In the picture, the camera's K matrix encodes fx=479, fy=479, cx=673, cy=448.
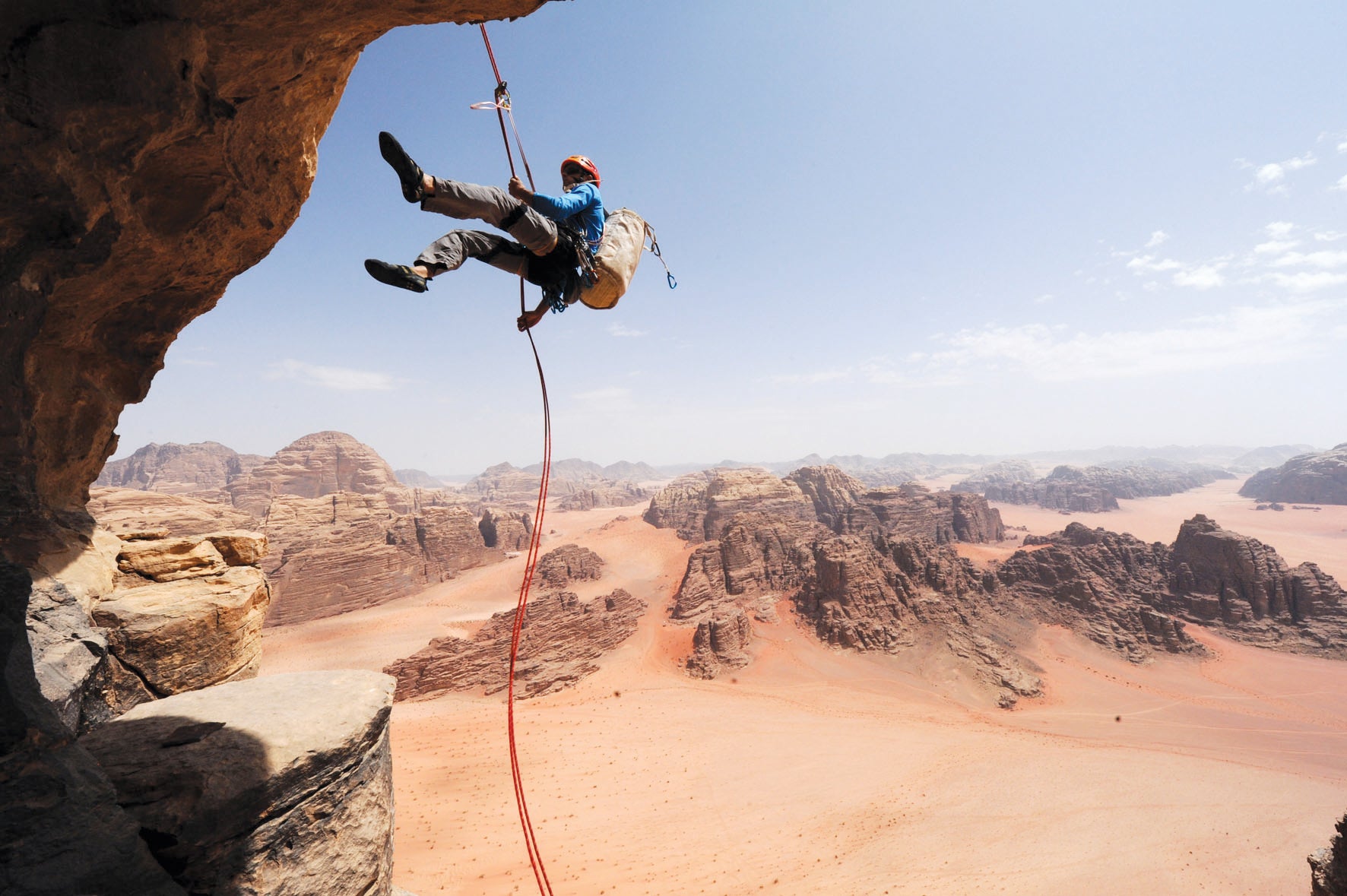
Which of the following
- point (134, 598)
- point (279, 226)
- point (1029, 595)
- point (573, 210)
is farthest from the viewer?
point (1029, 595)

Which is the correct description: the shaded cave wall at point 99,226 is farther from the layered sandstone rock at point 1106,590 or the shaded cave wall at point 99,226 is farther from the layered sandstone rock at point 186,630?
the layered sandstone rock at point 1106,590

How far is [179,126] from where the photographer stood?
3676 millimetres

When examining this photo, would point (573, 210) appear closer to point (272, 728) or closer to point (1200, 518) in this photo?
point (272, 728)

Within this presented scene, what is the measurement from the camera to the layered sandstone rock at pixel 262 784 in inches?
146

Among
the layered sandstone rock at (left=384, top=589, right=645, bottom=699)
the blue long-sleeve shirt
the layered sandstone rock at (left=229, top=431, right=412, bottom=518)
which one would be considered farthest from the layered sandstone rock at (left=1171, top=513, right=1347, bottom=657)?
the layered sandstone rock at (left=229, top=431, right=412, bottom=518)

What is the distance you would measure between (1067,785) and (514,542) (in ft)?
149

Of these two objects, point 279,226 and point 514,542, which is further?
point 514,542

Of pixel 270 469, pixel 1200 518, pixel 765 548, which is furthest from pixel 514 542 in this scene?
pixel 1200 518

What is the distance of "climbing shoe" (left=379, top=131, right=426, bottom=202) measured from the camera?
11.4 feet

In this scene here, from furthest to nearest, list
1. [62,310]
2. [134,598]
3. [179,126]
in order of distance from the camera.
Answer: [134,598], [62,310], [179,126]

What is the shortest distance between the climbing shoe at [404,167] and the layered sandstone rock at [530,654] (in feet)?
66.0

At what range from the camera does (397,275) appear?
355 centimetres

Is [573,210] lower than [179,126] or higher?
lower

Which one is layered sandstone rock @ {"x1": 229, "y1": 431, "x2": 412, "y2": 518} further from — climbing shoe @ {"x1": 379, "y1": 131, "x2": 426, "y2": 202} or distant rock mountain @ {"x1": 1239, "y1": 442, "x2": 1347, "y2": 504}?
distant rock mountain @ {"x1": 1239, "y1": 442, "x2": 1347, "y2": 504}
